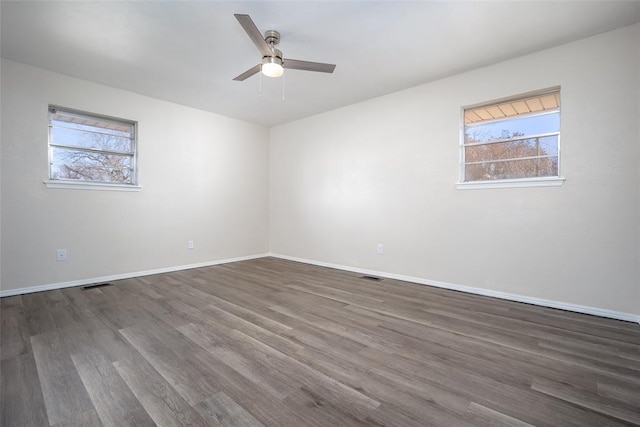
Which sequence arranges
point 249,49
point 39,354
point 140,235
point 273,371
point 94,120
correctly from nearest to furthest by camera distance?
point 273,371 < point 39,354 < point 249,49 < point 94,120 < point 140,235

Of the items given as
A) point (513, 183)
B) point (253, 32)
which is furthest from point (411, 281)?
point (253, 32)

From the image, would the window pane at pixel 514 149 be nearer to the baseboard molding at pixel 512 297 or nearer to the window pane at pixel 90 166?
the baseboard molding at pixel 512 297

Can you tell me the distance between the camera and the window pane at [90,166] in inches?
130

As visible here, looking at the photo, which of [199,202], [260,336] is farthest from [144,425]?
[199,202]

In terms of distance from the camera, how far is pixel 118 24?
2334 mm

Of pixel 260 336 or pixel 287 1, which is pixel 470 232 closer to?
pixel 260 336

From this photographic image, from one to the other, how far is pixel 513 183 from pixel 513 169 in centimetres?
19

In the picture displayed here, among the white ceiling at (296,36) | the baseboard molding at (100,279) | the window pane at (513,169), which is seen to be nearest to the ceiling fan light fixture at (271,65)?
the white ceiling at (296,36)

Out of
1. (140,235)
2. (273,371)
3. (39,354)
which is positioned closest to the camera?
(273,371)

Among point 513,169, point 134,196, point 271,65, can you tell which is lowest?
point 134,196

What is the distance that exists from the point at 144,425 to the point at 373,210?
335cm

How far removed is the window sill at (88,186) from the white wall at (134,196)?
51mm

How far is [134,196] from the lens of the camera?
12.4 feet

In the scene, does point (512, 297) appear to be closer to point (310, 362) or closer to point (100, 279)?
point (310, 362)
